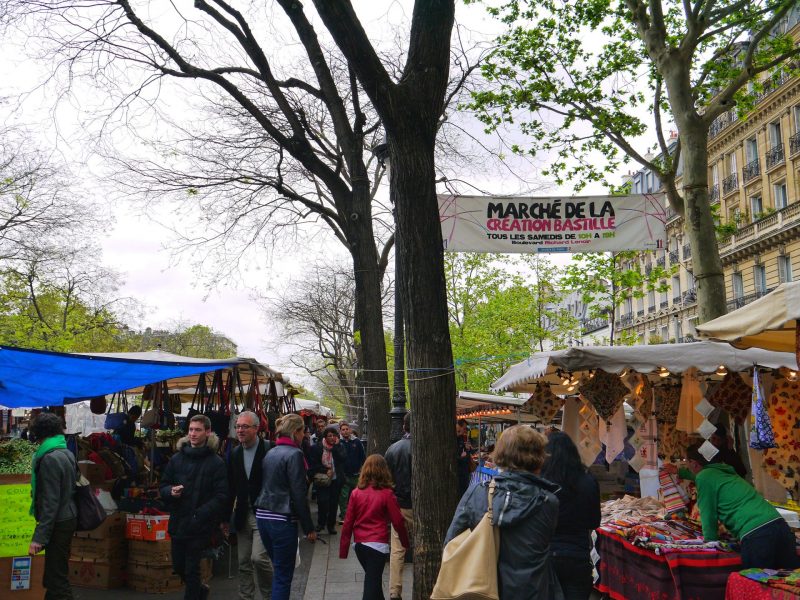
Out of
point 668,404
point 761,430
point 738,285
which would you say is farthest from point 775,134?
point 761,430

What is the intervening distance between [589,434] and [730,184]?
37.0 metres

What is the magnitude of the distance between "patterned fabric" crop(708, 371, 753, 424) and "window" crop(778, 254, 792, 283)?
1206 inches

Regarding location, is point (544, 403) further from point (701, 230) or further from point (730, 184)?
point (730, 184)

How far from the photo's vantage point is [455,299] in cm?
4028

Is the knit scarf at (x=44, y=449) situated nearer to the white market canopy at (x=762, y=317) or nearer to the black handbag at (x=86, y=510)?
Answer: the black handbag at (x=86, y=510)

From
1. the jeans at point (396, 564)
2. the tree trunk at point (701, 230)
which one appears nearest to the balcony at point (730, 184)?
the tree trunk at point (701, 230)

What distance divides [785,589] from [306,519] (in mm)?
3753

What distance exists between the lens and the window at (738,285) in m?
40.2

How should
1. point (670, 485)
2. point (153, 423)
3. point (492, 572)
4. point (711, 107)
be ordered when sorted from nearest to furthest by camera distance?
point (492, 572) → point (670, 485) → point (153, 423) → point (711, 107)

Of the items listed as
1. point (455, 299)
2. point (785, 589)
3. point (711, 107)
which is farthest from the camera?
point (455, 299)

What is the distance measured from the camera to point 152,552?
782 centimetres

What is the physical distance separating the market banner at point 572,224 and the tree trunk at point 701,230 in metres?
2.21

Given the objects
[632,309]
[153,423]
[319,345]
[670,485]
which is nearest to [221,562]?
[153,423]

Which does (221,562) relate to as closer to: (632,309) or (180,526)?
(180,526)
